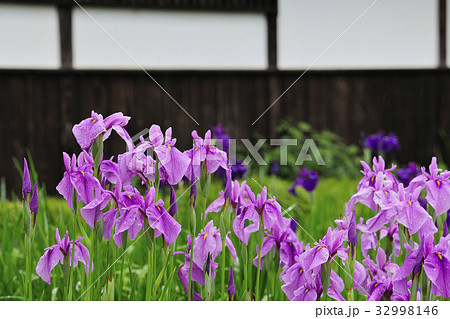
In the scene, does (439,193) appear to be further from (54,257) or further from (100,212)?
(54,257)

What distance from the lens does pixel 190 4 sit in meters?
4.66

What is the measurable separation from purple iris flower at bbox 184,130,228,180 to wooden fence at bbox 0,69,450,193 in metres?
3.82

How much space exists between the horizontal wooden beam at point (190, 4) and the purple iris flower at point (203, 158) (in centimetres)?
388

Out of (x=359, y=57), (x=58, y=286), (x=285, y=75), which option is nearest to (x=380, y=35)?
(x=359, y=57)

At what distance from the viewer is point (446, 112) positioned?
5422mm

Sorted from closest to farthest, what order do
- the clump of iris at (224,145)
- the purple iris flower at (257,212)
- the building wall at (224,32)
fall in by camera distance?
the purple iris flower at (257,212), the clump of iris at (224,145), the building wall at (224,32)

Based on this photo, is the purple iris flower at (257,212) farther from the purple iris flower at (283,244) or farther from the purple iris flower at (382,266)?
the purple iris flower at (382,266)

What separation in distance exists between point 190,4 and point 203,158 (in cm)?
398

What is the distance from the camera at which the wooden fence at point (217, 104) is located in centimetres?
474

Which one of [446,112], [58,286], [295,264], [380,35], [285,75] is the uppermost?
[380,35]

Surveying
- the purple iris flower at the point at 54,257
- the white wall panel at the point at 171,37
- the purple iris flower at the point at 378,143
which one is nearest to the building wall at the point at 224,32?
the white wall panel at the point at 171,37

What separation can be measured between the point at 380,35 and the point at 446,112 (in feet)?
3.99

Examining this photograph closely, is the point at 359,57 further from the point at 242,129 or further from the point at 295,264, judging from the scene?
the point at 295,264

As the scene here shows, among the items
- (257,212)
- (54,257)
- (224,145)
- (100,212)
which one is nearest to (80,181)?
(100,212)
